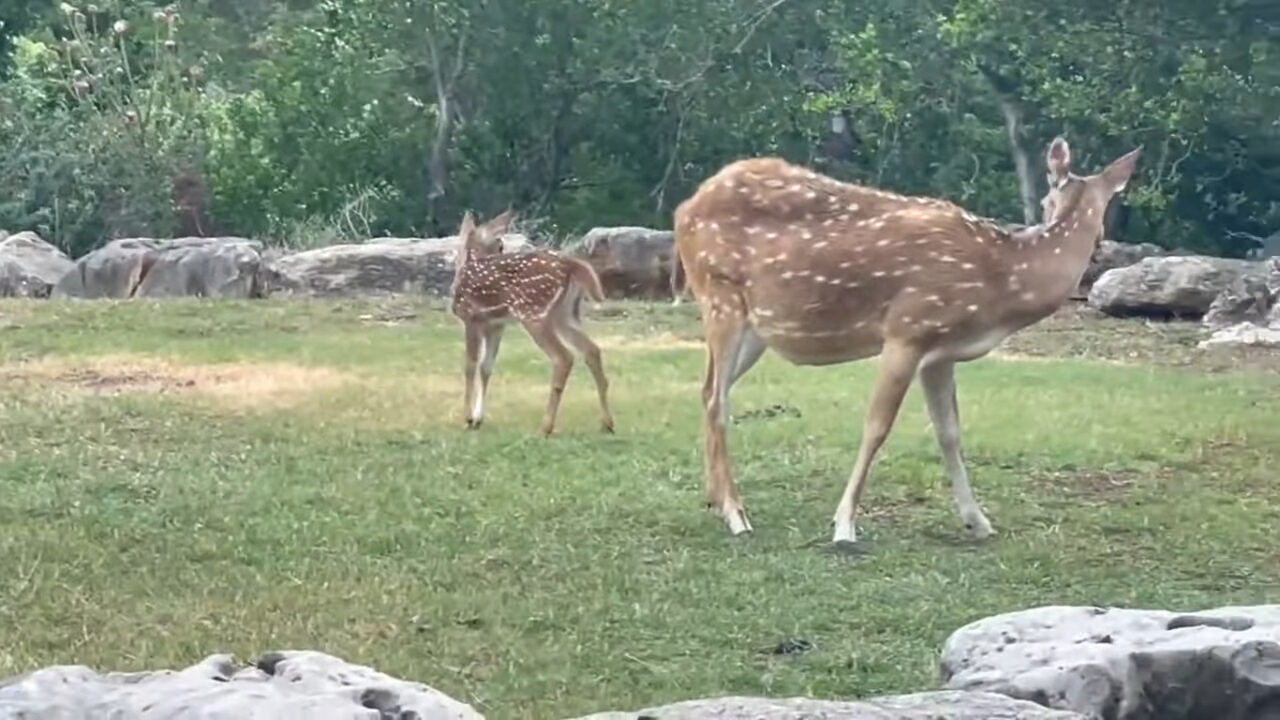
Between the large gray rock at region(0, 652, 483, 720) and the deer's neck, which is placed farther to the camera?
the deer's neck

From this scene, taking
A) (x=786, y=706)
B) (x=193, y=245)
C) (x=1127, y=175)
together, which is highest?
(x=1127, y=175)

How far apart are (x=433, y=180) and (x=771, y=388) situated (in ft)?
33.3

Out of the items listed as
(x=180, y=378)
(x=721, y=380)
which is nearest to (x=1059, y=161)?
(x=721, y=380)

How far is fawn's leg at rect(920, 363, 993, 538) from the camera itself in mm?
7633

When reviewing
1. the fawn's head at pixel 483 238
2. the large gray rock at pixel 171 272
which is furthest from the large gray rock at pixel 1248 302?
the large gray rock at pixel 171 272

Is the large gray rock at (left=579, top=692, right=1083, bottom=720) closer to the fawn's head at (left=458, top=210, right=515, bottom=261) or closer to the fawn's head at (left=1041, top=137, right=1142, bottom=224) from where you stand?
the fawn's head at (left=1041, top=137, right=1142, bottom=224)

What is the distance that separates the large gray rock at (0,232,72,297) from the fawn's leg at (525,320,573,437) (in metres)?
8.27

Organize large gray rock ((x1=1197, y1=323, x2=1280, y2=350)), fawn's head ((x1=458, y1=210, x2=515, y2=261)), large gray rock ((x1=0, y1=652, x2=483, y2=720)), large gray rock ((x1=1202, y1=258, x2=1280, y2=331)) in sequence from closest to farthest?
large gray rock ((x1=0, y1=652, x2=483, y2=720)) < fawn's head ((x1=458, y1=210, x2=515, y2=261)) < large gray rock ((x1=1197, y1=323, x2=1280, y2=350)) < large gray rock ((x1=1202, y1=258, x2=1280, y2=331))

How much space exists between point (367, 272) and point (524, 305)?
6.84m

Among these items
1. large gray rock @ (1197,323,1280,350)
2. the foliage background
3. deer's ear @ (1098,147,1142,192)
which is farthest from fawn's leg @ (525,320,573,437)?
the foliage background

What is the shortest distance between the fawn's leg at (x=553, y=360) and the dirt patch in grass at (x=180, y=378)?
1.34 meters

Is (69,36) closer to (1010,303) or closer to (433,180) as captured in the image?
(433,180)

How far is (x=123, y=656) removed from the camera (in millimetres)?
5734

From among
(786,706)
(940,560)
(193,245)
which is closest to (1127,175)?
(940,560)
